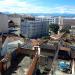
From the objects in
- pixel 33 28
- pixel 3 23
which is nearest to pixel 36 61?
pixel 3 23

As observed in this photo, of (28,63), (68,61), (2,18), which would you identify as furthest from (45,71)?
(2,18)

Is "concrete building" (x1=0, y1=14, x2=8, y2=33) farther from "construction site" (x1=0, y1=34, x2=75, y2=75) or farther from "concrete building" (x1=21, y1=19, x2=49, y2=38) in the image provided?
"construction site" (x1=0, y1=34, x2=75, y2=75)

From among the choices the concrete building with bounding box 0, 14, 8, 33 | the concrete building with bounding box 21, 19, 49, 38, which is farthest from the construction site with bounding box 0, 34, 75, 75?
the concrete building with bounding box 21, 19, 49, 38

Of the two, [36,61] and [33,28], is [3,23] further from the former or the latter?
[36,61]

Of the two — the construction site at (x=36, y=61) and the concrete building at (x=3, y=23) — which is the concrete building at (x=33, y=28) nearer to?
the concrete building at (x=3, y=23)

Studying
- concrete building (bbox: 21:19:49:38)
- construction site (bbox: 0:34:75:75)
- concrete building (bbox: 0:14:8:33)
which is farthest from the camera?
concrete building (bbox: 21:19:49:38)

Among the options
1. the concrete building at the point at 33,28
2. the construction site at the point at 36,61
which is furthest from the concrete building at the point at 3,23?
the construction site at the point at 36,61

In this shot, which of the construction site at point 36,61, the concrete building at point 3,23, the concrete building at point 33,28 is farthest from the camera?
the concrete building at point 33,28

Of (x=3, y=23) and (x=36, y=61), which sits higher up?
(x=3, y=23)

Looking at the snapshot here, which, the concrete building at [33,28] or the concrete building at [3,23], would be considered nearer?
the concrete building at [3,23]
